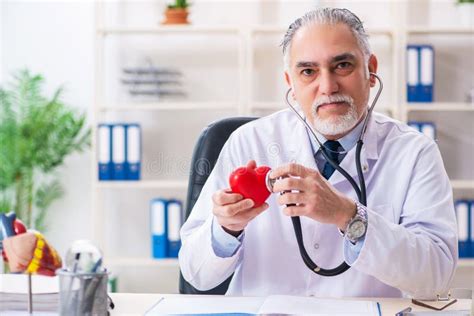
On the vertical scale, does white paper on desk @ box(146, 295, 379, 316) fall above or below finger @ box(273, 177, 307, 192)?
below

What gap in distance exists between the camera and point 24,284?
1.46 metres

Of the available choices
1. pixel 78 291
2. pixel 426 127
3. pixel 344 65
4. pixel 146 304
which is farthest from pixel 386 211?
pixel 426 127

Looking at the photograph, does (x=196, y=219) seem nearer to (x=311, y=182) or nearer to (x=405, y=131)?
(x=311, y=182)

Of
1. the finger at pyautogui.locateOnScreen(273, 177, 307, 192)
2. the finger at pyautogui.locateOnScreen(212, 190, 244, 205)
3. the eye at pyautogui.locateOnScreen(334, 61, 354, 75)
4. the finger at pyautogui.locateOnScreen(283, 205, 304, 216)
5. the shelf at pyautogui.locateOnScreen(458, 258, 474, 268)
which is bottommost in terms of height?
the shelf at pyautogui.locateOnScreen(458, 258, 474, 268)

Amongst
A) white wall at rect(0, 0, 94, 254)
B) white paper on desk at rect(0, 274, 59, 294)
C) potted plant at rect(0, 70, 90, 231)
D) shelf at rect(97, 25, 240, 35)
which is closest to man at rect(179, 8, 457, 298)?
white paper on desk at rect(0, 274, 59, 294)

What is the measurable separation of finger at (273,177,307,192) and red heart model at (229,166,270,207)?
0.04m

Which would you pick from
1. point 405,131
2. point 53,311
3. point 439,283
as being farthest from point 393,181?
point 53,311

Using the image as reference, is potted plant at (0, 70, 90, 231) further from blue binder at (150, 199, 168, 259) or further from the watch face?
the watch face

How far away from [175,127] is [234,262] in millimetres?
2327

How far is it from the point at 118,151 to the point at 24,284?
2.08m

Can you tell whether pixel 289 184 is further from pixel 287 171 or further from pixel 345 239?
pixel 345 239

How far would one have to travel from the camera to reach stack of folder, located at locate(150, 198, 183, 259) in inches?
138

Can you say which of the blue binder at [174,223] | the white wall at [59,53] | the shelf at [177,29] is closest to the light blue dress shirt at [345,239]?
the blue binder at [174,223]

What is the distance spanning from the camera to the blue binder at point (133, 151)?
11.5ft
